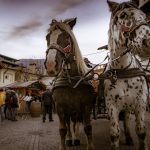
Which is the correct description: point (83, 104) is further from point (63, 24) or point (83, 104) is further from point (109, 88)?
point (63, 24)

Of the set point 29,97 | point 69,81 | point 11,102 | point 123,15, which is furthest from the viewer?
point 29,97

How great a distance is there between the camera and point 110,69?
573cm

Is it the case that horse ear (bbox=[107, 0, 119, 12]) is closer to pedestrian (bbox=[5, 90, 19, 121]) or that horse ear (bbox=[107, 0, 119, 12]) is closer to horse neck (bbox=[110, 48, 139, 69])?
horse neck (bbox=[110, 48, 139, 69])

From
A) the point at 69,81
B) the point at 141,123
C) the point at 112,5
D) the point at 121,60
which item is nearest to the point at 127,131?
the point at 141,123

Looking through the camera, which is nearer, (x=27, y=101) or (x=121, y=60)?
(x=121, y=60)

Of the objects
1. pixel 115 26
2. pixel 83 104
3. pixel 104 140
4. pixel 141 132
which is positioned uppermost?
pixel 115 26

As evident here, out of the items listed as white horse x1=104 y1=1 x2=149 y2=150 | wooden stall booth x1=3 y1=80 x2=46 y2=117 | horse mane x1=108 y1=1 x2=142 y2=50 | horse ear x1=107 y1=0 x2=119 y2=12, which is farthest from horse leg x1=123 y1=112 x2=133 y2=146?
wooden stall booth x1=3 y1=80 x2=46 y2=117

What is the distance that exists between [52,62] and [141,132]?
202cm

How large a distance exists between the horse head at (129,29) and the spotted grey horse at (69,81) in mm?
877

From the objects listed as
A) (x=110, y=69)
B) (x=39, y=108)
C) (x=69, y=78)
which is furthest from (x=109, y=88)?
(x=39, y=108)

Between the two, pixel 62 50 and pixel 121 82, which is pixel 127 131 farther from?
pixel 62 50

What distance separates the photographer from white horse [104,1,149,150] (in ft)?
17.1

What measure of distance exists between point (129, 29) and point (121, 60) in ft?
2.66

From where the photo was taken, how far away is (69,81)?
6.00 meters
